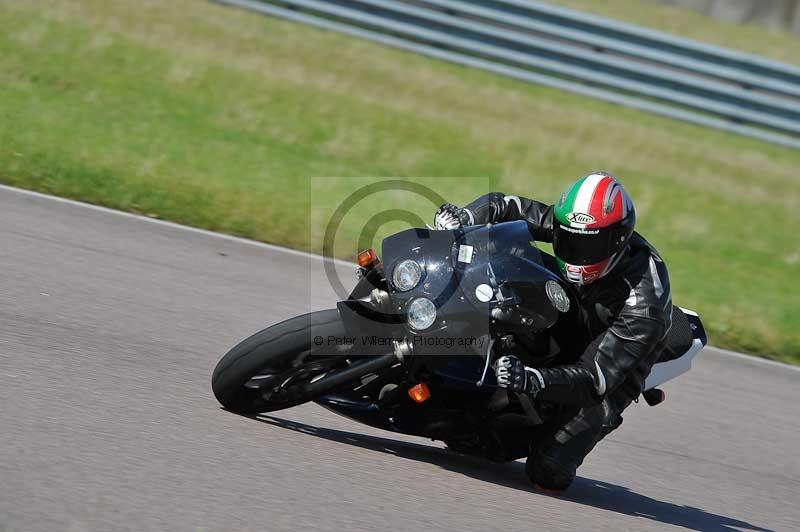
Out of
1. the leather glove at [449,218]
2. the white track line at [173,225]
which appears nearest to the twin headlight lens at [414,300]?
the leather glove at [449,218]

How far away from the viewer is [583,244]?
457 cm

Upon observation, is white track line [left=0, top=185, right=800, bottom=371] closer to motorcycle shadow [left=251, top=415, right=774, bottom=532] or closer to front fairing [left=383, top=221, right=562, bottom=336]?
motorcycle shadow [left=251, top=415, right=774, bottom=532]

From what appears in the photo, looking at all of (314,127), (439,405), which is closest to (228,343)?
(439,405)

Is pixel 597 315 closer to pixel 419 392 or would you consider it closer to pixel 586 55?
pixel 419 392

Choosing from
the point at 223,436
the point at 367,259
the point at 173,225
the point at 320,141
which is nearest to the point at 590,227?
the point at 367,259

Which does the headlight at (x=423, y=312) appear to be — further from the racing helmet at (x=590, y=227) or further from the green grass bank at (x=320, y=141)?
the green grass bank at (x=320, y=141)

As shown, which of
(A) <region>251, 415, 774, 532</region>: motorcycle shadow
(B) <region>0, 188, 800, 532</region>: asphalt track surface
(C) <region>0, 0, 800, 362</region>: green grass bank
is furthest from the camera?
(C) <region>0, 0, 800, 362</region>: green grass bank

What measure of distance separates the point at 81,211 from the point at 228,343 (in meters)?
2.76

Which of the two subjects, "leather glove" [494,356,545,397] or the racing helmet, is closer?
"leather glove" [494,356,545,397]

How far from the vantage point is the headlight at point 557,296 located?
442 cm

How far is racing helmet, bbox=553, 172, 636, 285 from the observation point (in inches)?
179

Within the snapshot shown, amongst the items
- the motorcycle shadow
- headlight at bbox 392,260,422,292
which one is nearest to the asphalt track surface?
the motorcycle shadow

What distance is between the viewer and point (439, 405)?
4.83 metres

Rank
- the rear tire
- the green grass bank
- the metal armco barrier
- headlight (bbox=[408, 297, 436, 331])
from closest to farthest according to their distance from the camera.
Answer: headlight (bbox=[408, 297, 436, 331]) < the rear tire < the green grass bank < the metal armco barrier
